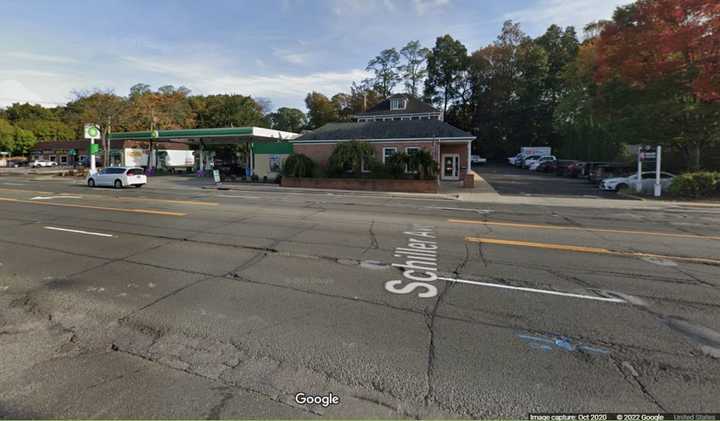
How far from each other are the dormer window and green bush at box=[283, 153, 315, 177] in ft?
72.8

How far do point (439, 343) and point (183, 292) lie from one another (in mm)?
3782

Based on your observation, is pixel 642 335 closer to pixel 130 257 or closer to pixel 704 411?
pixel 704 411

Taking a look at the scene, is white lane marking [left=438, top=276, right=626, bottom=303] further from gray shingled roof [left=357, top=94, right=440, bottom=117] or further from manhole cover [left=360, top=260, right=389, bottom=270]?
gray shingled roof [left=357, top=94, right=440, bottom=117]

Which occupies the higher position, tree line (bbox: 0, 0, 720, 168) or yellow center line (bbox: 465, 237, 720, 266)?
tree line (bbox: 0, 0, 720, 168)

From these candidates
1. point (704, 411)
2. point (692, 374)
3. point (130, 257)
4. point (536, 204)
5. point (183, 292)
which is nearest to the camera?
point (704, 411)

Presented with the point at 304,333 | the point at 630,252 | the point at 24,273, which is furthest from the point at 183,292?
the point at 630,252

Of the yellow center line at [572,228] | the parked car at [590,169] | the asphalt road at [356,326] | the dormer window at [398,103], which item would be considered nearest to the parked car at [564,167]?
the parked car at [590,169]

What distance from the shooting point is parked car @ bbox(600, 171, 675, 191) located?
22.5 meters

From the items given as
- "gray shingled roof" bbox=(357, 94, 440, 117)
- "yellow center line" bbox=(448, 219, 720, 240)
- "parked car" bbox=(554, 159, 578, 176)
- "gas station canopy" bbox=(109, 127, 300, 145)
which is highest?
"gray shingled roof" bbox=(357, 94, 440, 117)

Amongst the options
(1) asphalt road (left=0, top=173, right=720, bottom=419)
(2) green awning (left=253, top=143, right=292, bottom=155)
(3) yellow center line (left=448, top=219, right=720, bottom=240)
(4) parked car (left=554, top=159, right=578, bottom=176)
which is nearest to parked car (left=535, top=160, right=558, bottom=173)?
(4) parked car (left=554, top=159, right=578, bottom=176)

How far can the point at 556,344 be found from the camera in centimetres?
378

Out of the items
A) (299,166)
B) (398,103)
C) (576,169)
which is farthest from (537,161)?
(299,166)

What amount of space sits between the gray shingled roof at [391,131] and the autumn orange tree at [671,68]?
1122 cm

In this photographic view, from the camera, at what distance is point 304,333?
4.05 m
